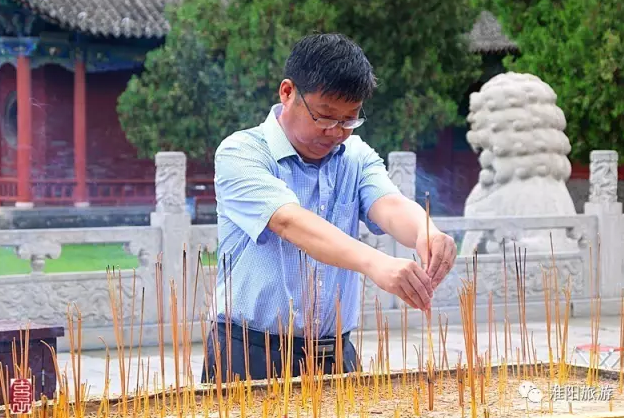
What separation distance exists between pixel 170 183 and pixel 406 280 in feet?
15.9

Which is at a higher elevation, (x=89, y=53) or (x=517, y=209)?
(x=89, y=53)

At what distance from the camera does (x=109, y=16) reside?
1150 cm

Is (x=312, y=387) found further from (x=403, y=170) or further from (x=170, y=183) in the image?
(x=403, y=170)

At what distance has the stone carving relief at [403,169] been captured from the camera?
6.82 meters

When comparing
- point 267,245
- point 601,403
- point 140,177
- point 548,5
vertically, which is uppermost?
point 548,5

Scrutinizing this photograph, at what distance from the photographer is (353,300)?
2.04 m

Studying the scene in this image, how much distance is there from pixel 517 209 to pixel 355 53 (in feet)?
19.2

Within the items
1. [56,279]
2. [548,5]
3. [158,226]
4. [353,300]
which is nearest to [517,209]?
[158,226]

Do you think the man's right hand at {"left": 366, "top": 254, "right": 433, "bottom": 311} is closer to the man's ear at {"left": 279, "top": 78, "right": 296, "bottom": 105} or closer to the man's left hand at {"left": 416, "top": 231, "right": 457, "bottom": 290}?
the man's left hand at {"left": 416, "top": 231, "right": 457, "bottom": 290}

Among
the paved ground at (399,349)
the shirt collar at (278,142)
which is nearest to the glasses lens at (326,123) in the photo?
the shirt collar at (278,142)

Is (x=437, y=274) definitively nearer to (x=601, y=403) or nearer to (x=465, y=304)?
(x=465, y=304)

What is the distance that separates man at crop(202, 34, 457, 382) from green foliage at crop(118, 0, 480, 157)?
292 inches

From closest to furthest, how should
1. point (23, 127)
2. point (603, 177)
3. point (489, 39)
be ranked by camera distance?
point (603, 177), point (23, 127), point (489, 39)

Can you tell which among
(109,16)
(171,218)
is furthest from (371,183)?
(109,16)
